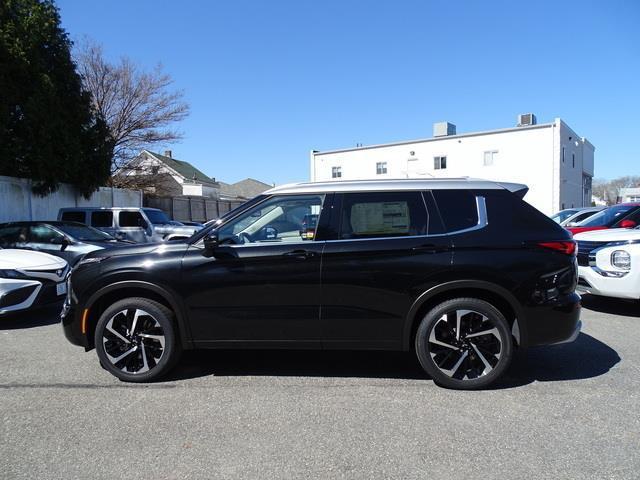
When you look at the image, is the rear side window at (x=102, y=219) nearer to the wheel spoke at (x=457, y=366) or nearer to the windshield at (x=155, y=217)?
the windshield at (x=155, y=217)

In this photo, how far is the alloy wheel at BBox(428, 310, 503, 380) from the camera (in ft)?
→ 13.6

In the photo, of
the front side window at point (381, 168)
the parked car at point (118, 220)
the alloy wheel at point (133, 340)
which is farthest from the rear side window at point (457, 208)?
the front side window at point (381, 168)

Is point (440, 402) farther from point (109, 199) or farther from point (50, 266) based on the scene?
point (109, 199)

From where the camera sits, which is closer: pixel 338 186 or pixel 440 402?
pixel 440 402

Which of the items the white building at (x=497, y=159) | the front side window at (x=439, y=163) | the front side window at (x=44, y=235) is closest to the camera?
the front side window at (x=44, y=235)

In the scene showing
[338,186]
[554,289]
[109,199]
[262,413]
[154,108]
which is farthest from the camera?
[154,108]

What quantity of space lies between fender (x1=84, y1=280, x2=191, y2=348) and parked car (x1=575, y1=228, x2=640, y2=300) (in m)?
5.68

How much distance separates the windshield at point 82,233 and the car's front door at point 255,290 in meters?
6.21

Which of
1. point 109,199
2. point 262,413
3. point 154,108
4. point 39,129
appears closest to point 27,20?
point 39,129

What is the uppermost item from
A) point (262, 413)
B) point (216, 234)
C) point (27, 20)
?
point (27, 20)

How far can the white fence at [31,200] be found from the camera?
573 inches

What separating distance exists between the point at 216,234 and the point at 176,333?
0.99 metres

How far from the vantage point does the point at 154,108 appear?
29.0 m

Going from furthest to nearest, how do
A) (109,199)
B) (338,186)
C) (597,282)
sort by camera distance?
(109,199)
(597,282)
(338,186)
